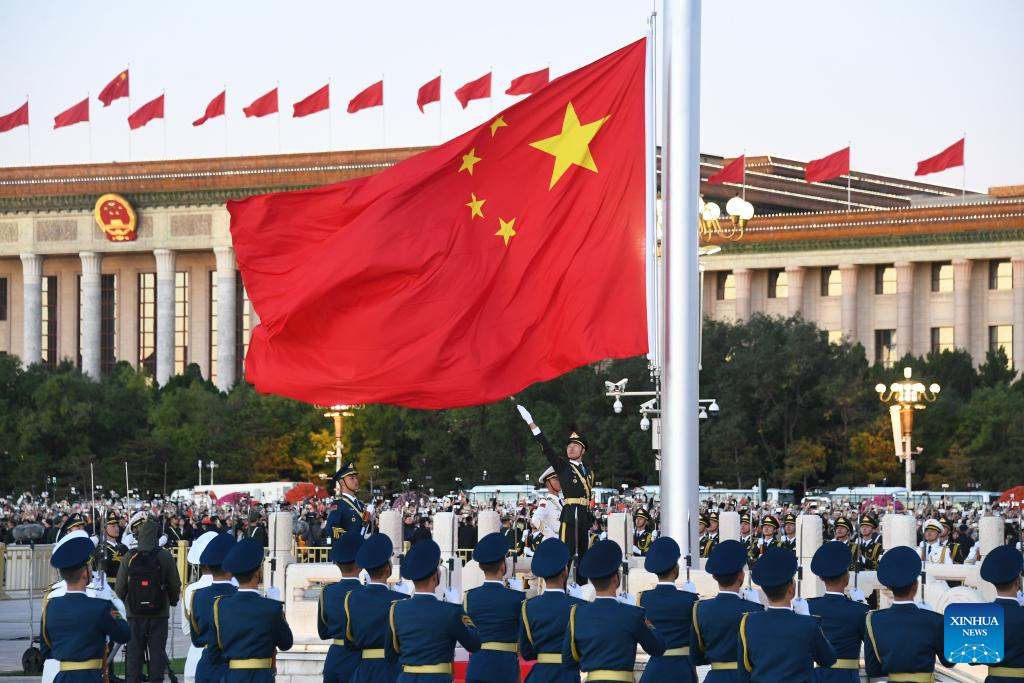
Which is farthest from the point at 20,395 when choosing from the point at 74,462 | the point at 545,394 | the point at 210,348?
the point at 210,348

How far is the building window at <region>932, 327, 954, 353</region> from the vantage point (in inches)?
3922

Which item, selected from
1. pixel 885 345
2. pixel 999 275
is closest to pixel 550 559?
pixel 999 275

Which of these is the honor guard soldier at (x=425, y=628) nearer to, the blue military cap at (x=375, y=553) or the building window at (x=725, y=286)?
the blue military cap at (x=375, y=553)

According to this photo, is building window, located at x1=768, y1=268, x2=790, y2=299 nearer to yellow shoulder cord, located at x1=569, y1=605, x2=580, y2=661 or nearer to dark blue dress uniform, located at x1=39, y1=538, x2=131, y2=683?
dark blue dress uniform, located at x1=39, y1=538, x2=131, y2=683

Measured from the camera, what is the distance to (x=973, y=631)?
12.1 meters

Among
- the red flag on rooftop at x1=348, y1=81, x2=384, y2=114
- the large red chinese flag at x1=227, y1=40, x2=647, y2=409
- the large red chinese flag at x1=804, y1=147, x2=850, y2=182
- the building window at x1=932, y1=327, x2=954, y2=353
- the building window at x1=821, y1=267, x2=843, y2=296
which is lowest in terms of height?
the building window at x1=932, y1=327, x2=954, y2=353

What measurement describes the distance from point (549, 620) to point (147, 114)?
7136 cm

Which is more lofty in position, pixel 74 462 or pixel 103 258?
pixel 103 258

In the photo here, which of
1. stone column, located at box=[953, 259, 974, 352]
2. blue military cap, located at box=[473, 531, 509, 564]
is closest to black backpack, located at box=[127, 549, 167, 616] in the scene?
blue military cap, located at box=[473, 531, 509, 564]

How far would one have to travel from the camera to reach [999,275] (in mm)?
98875

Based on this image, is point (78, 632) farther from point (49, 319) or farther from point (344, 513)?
point (49, 319)

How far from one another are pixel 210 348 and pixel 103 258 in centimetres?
792

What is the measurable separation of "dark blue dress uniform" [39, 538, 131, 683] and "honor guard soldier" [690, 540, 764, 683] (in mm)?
4087

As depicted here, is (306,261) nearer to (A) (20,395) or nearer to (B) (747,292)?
(A) (20,395)
